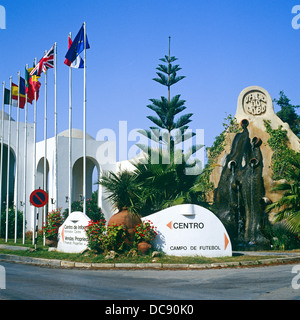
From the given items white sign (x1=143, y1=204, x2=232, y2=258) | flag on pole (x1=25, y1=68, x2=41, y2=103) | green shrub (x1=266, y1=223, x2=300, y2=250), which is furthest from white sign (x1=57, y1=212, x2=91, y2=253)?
flag on pole (x1=25, y1=68, x2=41, y2=103)

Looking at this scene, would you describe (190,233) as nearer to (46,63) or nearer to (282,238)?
(282,238)

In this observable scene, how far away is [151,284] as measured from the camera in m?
10.4

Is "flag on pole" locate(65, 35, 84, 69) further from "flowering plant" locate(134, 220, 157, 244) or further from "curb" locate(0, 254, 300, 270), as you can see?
"curb" locate(0, 254, 300, 270)

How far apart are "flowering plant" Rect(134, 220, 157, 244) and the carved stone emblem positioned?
12.1 metres

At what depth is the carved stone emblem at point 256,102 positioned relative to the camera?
82.3 feet

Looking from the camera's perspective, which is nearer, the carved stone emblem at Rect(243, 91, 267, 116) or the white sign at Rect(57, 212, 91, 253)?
the white sign at Rect(57, 212, 91, 253)

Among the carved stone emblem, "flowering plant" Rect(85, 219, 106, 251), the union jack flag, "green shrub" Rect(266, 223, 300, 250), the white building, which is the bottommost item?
"green shrub" Rect(266, 223, 300, 250)

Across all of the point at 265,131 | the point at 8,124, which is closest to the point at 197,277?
the point at 265,131

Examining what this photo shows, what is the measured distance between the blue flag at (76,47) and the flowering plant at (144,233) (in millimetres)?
9390

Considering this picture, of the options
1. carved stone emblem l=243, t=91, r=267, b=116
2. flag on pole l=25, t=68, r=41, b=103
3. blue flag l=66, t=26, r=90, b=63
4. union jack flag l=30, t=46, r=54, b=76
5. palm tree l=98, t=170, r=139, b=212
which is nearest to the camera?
palm tree l=98, t=170, r=139, b=212

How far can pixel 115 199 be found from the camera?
16500 mm

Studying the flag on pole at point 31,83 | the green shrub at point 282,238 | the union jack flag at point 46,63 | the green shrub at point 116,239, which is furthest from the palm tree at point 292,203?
the flag on pole at point 31,83

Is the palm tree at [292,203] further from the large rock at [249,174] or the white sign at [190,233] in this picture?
the large rock at [249,174]

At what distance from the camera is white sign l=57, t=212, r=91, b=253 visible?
17062 millimetres
